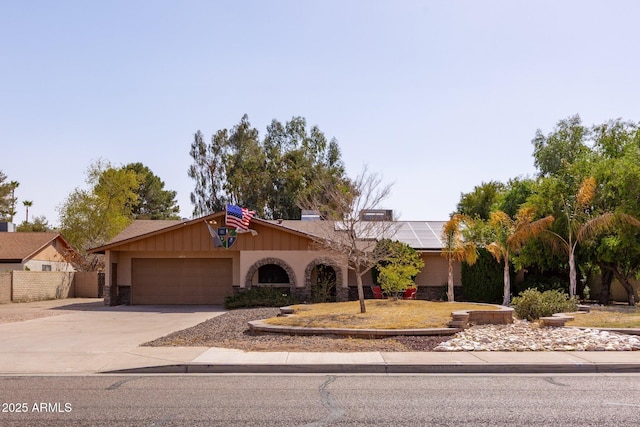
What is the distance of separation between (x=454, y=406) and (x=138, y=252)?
909 inches

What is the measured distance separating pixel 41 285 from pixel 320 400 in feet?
94.7

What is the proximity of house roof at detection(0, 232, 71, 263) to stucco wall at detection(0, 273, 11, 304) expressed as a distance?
594 cm

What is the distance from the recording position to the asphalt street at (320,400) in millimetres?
7480

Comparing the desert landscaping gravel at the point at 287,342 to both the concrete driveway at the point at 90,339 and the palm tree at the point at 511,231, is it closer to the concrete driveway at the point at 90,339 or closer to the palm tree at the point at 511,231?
the concrete driveway at the point at 90,339


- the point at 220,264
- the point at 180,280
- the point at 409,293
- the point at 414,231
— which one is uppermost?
the point at 414,231

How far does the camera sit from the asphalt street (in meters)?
7.48

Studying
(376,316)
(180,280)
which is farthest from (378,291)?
(376,316)

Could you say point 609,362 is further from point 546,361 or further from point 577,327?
point 577,327

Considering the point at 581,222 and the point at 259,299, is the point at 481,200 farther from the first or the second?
the point at 259,299

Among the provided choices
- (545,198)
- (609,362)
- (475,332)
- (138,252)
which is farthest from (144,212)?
(609,362)

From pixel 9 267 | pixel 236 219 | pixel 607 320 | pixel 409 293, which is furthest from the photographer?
pixel 9 267

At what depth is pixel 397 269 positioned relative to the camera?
2161 cm

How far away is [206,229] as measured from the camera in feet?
90.5

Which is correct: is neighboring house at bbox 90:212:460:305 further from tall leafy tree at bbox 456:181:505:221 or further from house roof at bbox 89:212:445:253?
tall leafy tree at bbox 456:181:505:221
